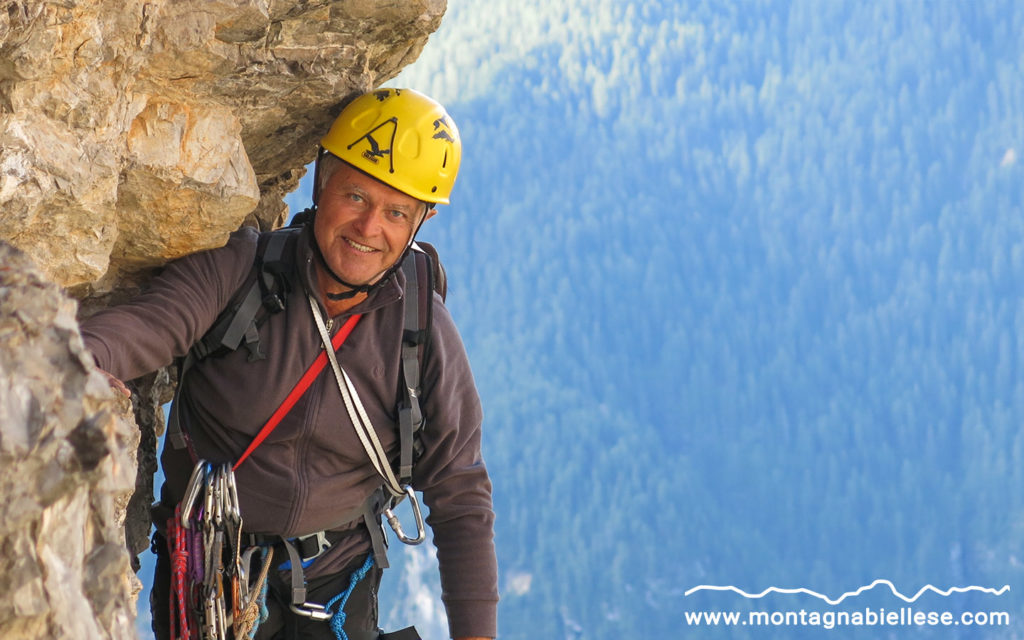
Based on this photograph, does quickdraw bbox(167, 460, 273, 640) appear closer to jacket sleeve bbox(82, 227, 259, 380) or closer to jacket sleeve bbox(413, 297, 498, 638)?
jacket sleeve bbox(82, 227, 259, 380)

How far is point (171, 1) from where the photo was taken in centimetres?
294

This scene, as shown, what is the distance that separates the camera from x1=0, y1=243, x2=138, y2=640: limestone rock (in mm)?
1517

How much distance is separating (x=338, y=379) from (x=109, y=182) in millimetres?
918

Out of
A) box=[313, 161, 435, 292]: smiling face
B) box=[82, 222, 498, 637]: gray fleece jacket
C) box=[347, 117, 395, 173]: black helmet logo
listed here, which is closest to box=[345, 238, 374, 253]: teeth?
box=[313, 161, 435, 292]: smiling face

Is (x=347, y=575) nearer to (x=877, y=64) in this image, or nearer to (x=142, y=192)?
(x=142, y=192)

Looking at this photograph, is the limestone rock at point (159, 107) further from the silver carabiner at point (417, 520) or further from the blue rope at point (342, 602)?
the blue rope at point (342, 602)

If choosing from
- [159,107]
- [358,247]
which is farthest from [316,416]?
[159,107]

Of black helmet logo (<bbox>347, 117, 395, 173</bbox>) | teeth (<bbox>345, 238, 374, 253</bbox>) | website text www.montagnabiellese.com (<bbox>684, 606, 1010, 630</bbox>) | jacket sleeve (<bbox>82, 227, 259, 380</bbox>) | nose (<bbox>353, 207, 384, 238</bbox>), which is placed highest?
black helmet logo (<bbox>347, 117, 395, 173</bbox>)

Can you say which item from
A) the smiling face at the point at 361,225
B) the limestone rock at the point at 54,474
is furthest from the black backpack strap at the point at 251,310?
the limestone rock at the point at 54,474

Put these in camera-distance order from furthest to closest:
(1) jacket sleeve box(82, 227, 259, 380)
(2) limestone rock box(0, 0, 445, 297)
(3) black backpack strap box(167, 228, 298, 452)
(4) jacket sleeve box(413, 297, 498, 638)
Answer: (4) jacket sleeve box(413, 297, 498, 638) < (3) black backpack strap box(167, 228, 298, 452) < (1) jacket sleeve box(82, 227, 259, 380) < (2) limestone rock box(0, 0, 445, 297)

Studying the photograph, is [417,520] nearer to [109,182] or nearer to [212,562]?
[212,562]

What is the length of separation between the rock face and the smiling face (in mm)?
294

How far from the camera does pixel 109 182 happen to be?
292 cm

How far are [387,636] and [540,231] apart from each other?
11452 mm
